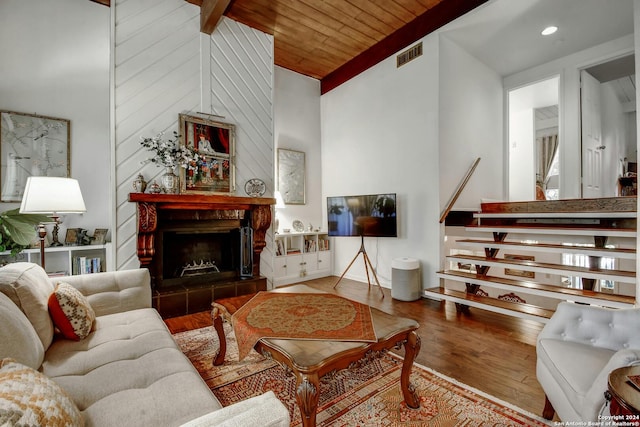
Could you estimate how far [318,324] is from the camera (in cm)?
179

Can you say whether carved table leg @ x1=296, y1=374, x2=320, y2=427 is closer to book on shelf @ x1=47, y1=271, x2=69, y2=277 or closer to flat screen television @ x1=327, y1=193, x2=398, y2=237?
flat screen television @ x1=327, y1=193, x2=398, y2=237

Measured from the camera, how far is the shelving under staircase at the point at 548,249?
269cm

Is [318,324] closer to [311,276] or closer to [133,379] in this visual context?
[133,379]

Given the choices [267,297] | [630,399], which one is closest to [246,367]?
[267,297]

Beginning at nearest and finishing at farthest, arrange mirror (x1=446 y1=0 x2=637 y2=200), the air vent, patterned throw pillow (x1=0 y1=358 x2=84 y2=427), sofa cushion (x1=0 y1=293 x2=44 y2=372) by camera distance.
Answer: patterned throw pillow (x1=0 y1=358 x2=84 y2=427)
sofa cushion (x1=0 y1=293 x2=44 y2=372)
mirror (x1=446 y1=0 x2=637 y2=200)
the air vent

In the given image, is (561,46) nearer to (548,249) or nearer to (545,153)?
(548,249)

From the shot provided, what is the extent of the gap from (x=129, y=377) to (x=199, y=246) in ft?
8.75

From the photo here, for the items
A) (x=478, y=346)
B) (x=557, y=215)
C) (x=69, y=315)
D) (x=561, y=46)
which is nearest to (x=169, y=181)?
(x=69, y=315)

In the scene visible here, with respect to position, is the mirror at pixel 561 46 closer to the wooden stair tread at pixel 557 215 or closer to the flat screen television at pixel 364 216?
the wooden stair tread at pixel 557 215

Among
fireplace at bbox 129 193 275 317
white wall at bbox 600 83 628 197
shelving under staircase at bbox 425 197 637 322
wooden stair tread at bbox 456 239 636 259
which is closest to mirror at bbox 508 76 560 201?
white wall at bbox 600 83 628 197

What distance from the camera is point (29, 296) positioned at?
1558 millimetres

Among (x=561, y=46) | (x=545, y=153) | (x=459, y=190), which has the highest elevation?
(x=561, y=46)

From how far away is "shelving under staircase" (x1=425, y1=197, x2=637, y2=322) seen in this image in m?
2.69

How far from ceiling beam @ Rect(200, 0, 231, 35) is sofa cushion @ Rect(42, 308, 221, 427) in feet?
11.0
